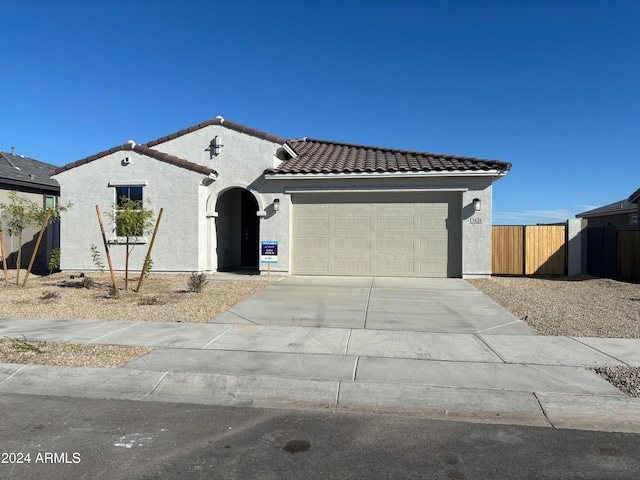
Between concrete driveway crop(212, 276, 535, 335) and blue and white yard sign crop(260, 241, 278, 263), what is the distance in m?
1.69

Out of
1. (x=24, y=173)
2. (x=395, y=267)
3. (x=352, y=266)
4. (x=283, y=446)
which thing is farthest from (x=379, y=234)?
(x=24, y=173)

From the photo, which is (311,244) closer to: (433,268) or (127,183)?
(433,268)

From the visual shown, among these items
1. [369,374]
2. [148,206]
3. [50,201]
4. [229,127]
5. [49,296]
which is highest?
[229,127]

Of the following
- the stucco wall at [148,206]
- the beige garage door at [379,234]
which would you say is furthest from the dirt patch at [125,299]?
the beige garage door at [379,234]

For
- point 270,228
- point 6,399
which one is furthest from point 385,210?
point 6,399

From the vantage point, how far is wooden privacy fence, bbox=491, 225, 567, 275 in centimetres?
1598

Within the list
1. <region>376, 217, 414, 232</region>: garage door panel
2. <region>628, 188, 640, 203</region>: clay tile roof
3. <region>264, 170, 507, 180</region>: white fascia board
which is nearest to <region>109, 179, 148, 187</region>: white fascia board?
<region>264, 170, 507, 180</region>: white fascia board

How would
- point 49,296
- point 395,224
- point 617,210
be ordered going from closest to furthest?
1. point 49,296
2. point 395,224
3. point 617,210

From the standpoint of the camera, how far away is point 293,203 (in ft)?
51.3

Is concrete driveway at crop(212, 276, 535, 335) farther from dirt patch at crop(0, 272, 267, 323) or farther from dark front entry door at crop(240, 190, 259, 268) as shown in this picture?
dark front entry door at crop(240, 190, 259, 268)

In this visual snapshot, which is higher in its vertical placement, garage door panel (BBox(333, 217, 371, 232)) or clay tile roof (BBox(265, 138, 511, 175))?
clay tile roof (BBox(265, 138, 511, 175))

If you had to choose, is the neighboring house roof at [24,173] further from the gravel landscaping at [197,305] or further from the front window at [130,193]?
the gravel landscaping at [197,305]

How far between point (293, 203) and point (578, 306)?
9.04 metres

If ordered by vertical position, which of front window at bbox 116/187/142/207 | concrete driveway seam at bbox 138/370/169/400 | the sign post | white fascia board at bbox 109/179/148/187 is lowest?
concrete driveway seam at bbox 138/370/169/400
